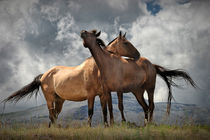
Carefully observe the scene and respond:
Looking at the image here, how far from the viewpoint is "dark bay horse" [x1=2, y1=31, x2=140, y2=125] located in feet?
19.6

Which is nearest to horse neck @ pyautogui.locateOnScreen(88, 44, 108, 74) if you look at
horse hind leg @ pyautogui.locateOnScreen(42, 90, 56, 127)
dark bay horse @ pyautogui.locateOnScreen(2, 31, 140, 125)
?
dark bay horse @ pyautogui.locateOnScreen(2, 31, 140, 125)

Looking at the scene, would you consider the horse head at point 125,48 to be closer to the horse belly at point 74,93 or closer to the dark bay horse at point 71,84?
the dark bay horse at point 71,84

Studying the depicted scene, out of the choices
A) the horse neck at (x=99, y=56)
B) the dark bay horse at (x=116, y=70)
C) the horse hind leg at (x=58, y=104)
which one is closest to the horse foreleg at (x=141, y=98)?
the dark bay horse at (x=116, y=70)

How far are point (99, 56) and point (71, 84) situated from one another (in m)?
1.72

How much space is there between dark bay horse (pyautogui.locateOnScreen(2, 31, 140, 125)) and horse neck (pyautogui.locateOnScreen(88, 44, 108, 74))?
383mm

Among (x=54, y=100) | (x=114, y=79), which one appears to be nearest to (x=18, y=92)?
(x=54, y=100)

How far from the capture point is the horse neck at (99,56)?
5.54 metres

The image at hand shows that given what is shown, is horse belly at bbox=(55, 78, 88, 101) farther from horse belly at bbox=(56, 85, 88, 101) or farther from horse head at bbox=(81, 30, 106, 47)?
horse head at bbox=(81, 30, 106, 47)

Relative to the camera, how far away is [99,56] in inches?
221

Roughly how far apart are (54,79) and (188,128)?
4.62 m

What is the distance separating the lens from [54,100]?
7.38 metres

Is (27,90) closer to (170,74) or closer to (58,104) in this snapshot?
(58,104)

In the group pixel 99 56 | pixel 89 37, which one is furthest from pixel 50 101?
pixel 89 37

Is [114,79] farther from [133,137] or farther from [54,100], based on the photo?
[54,100]
